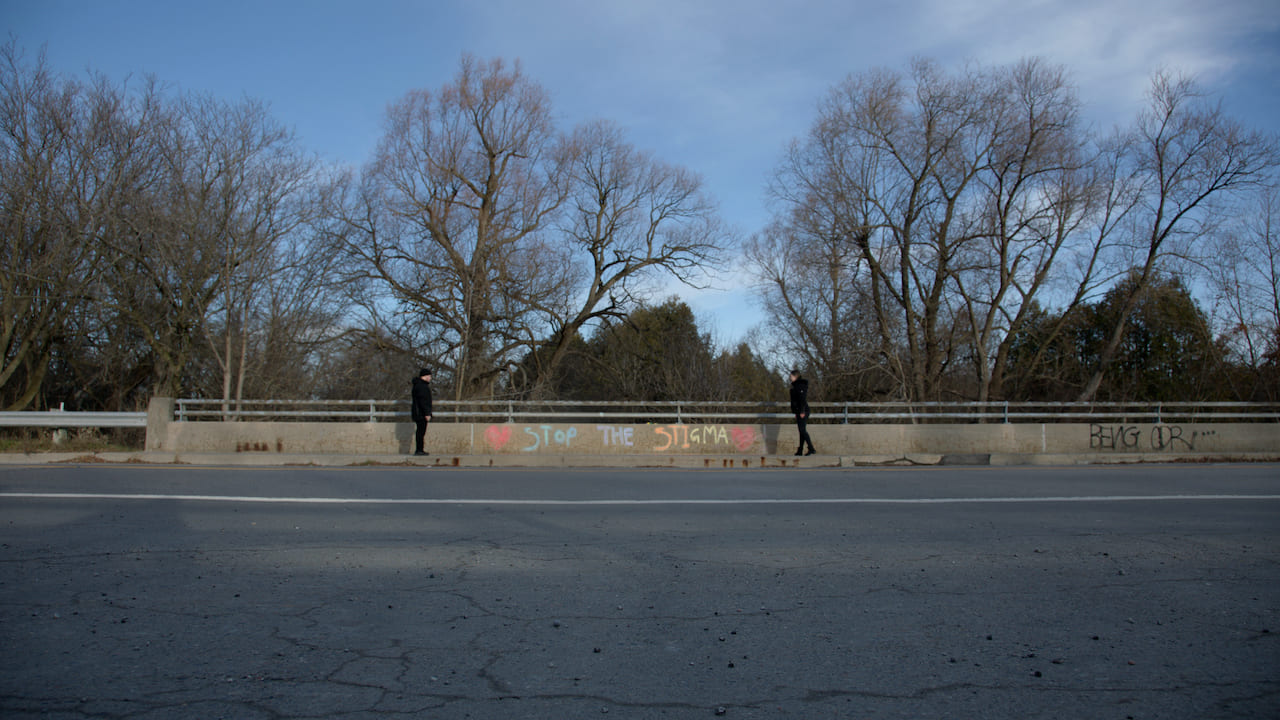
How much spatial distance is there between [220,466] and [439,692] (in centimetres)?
1183

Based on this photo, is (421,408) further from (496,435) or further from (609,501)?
(609,501)

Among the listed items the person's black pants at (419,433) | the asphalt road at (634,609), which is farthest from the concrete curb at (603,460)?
the asphalt road at (634,609)

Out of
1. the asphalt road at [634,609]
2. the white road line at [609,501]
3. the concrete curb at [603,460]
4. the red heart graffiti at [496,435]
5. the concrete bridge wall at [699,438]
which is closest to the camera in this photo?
the asphalt road at [634,609]

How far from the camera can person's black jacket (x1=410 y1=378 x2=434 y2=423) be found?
14.6 metres

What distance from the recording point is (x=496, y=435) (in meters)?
15.6

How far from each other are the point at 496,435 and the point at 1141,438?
13471 mm

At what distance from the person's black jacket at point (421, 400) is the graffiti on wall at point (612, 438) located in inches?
55.0

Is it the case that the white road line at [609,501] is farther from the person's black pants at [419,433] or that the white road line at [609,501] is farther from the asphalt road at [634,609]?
the person's black pants at [419,433]

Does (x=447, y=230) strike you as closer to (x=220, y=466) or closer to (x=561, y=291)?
(x=561, y=291)

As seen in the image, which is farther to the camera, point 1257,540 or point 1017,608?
point 1257,540

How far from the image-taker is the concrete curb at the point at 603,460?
1386 cm

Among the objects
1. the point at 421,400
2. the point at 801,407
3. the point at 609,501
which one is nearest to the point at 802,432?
the point at 801,407

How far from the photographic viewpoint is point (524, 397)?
25750mm

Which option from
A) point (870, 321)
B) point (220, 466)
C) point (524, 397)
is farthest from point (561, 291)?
point (220, 466)
